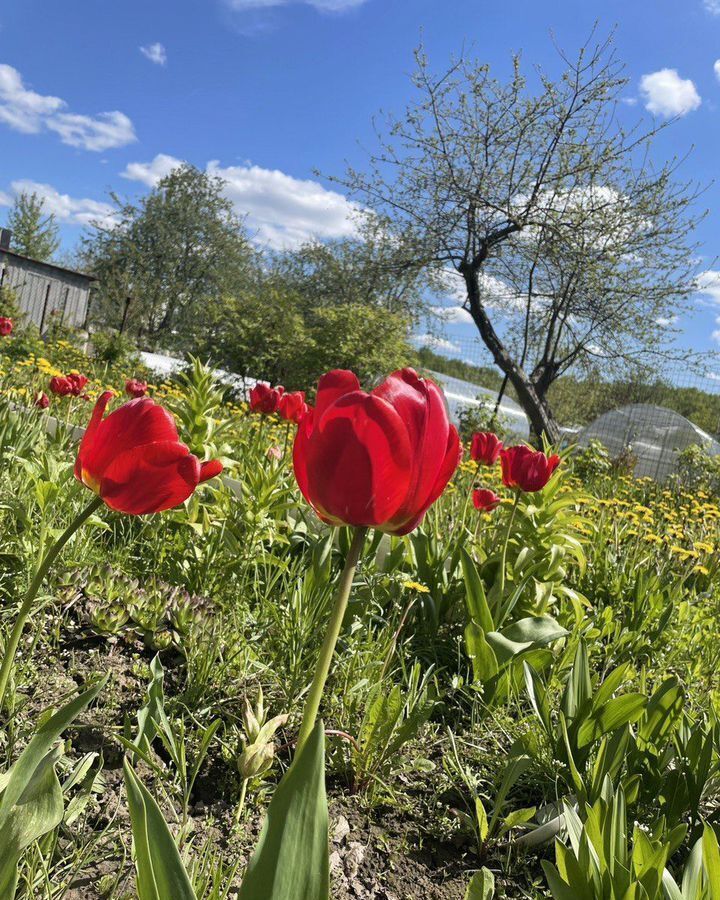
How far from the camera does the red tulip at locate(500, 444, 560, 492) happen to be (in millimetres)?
2109

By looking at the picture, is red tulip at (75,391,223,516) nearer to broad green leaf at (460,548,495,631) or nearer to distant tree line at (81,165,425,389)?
broad green leaf at (460,548,495,631)

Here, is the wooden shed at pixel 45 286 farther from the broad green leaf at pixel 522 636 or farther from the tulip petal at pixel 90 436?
the tulip petal at pixel 90 436

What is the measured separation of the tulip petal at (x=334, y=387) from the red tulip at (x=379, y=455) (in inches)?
0.9

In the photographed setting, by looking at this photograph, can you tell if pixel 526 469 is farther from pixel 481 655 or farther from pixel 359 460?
pixel 359 460

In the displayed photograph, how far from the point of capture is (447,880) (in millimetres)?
1303

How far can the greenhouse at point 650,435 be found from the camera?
13859mm

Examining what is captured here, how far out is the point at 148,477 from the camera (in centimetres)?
90

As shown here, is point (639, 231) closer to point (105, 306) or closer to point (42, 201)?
point (105, 306)

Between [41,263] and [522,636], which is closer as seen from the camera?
[522,636]

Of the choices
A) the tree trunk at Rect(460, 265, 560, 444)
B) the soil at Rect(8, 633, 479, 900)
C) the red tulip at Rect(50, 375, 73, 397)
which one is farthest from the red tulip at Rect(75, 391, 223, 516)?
the tree trunk at Rect(460, 265, 560, 444)

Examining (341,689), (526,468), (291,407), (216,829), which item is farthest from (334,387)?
(291,407)

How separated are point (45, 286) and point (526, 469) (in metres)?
21.7

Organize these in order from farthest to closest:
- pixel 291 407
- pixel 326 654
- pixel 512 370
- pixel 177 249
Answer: pixel 177 249
pixel 512 370
pixel 291 407
pixel 326 654

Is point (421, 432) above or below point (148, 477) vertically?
above
